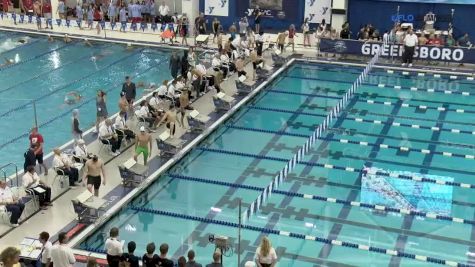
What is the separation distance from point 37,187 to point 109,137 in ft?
9.07

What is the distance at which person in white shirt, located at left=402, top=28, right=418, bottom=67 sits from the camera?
21609 mm

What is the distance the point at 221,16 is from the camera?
88.0 feet

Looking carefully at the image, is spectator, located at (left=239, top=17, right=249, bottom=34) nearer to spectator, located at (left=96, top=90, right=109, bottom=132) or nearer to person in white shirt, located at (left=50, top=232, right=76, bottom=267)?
spectator, located at (left=96, top=90, right=109, bottom=132)

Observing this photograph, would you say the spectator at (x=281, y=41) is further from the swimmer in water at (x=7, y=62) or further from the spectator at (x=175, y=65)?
the swimmer in water at (x=7, y=62)

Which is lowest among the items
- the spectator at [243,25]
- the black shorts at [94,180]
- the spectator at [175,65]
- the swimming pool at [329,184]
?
the swimming pool at [329,184]

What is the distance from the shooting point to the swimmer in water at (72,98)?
18.5 meters

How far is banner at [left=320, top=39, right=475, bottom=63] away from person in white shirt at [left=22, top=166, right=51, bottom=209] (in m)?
13.0

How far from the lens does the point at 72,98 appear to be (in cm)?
1884

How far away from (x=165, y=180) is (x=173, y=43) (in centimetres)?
1182

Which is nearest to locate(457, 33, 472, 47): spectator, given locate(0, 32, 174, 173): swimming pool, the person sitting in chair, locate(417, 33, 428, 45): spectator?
locate(417, 33, 428, 45): spectator

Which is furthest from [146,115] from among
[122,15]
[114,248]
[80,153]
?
[122,15]

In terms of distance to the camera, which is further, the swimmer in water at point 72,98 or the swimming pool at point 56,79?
the swimmer in water at point 72,98

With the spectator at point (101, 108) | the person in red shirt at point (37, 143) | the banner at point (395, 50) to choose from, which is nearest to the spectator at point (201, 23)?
the banner at point (395, 50)

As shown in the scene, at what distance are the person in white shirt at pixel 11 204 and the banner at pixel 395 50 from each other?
13.7m
